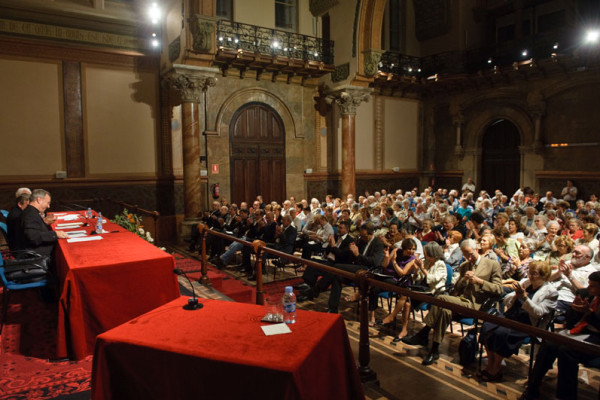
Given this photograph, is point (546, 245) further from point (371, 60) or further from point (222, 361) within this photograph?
point (371, 60)

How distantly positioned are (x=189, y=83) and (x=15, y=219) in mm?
6540

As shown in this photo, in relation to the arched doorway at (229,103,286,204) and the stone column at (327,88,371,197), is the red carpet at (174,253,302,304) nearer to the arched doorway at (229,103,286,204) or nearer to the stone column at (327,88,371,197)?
the arched doorway at (229,103,286,204)

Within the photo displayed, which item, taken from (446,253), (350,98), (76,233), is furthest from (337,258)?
(350,98)

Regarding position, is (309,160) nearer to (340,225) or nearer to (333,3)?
(333,3)

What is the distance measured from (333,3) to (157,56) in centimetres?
638

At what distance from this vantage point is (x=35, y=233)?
16.9 feet

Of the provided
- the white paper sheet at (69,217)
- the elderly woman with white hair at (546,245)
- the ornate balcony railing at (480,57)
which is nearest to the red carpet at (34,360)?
the white paper sheet at (69,217)

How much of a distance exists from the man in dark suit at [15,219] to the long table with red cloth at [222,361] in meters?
3.65

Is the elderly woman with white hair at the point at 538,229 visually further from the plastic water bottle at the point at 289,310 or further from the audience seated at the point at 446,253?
the plastic water bottle at the point at 289,310

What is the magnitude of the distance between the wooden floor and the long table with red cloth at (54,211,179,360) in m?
2.35

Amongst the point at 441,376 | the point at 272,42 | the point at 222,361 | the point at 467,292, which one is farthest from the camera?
the point at 272,42

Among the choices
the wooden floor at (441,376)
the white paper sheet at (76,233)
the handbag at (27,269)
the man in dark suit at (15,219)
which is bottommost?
the wooden floor at (441,376)

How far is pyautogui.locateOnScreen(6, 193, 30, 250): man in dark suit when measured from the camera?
5.46 metres

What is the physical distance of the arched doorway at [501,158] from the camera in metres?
16.3
